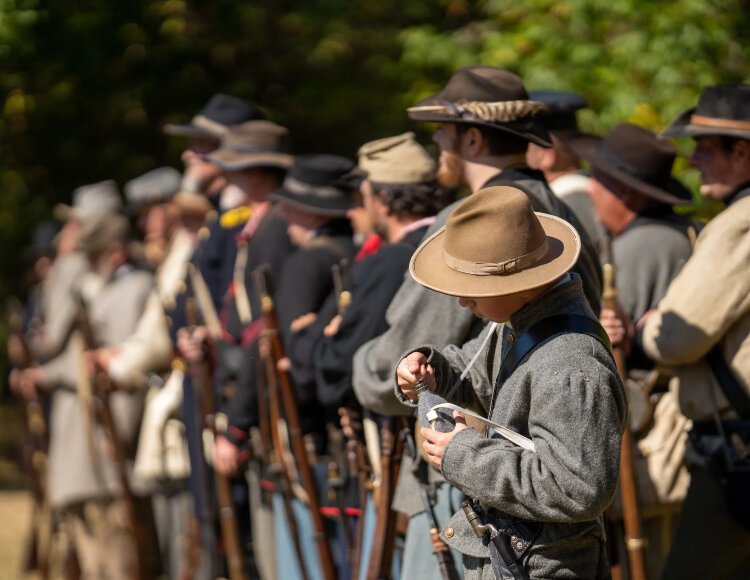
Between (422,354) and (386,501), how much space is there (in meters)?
1.47

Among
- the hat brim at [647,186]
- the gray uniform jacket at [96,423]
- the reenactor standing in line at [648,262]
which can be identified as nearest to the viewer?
the reenactor standing in line at [648,262]

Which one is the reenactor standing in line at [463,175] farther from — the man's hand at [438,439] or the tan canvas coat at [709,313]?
the man's hand at [438,439]

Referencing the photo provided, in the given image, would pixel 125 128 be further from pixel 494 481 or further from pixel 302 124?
pixel 494 481

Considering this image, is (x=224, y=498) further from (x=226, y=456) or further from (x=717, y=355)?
(x=717, y=355)

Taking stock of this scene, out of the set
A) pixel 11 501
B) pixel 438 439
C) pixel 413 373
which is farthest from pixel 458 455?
pixel 11 501

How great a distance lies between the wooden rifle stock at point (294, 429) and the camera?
6164mm

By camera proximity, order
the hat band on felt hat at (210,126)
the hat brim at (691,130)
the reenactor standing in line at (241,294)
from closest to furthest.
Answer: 1. the hat brim at (691,130)
2. the reenactor standing in line at (241,294)
3. the hat band on felt hat at (210,126)

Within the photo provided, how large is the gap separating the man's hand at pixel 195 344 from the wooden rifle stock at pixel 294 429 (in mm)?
1116

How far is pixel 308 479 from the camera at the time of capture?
614 centimetres

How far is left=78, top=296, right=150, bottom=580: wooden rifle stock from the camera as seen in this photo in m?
8.62

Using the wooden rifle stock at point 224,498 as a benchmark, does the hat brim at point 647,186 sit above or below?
above

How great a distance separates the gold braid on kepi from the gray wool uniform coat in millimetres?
1035

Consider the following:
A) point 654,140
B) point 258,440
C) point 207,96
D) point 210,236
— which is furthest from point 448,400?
point 207,96

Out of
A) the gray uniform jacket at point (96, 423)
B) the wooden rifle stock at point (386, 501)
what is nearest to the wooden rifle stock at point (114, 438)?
the gray uniform jacket at point (96, 423)
